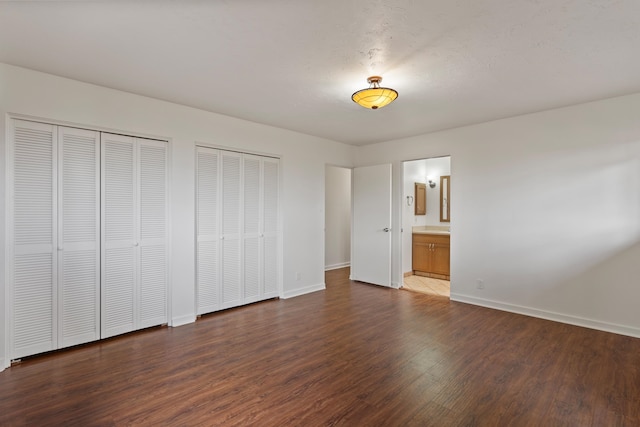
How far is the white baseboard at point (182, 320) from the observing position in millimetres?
3643

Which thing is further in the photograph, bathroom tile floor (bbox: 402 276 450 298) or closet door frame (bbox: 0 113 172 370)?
bathroom tile floor (bbox: 402 276 450 298)

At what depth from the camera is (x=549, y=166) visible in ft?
12.5

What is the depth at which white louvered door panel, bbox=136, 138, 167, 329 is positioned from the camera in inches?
136

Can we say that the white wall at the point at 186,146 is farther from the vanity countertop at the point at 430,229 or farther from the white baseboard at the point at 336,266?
the vanity countertop at the point at 430,229

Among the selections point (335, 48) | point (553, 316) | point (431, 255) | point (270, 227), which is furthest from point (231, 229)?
point (553, 316)

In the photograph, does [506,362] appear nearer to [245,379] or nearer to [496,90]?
[245,379]

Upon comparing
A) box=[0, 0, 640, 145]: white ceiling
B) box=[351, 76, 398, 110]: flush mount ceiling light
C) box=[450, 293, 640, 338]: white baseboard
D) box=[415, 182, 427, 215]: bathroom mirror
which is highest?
box=[0, 0, 640, 145]: white ceiling

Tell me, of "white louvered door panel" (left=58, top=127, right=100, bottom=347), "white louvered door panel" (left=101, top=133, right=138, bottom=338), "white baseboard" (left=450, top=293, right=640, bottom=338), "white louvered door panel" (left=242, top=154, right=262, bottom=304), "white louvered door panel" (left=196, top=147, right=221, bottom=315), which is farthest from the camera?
"white louvered door panel" (left=242, top=154, right=262, bottom=304)

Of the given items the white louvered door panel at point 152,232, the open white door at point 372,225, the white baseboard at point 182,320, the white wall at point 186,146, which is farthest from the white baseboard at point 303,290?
the white louvered door panel at point 152,232

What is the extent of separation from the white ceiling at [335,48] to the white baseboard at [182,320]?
252cm

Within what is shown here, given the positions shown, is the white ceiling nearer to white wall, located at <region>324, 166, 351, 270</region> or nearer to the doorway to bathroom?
the doorway to bathroom

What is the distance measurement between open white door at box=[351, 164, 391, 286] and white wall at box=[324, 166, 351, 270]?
1.23 meters

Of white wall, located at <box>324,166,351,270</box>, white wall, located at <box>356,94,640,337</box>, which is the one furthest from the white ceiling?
white wall, located at <box>324,166,351,270</box>

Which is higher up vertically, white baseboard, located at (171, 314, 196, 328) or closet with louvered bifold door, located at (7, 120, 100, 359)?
closet with louvered bifold door, located at (7, 120, 100, 359)
